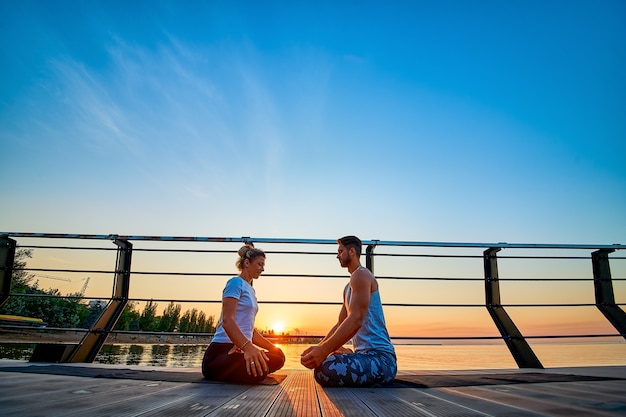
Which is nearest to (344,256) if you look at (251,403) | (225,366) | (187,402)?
(225,366)

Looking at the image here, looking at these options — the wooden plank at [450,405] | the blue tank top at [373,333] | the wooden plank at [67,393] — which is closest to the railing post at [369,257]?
the blue tank top at [373,333]

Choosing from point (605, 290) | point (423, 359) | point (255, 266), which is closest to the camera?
point (255, 266)

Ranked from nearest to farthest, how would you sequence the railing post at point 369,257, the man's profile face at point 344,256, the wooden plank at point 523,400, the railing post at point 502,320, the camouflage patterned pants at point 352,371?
the wooden plank at point 523,400 → the camouflage patterned pants at point 352,371 → the man's profile face at point 344,256 → the railing post at point 502,320 → the railing post at point 369,257

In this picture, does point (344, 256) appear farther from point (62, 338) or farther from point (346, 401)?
point (62, 338)

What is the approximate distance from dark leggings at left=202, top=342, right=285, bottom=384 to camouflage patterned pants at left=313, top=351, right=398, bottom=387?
1.20 feet

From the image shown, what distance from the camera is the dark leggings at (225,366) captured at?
220 cm

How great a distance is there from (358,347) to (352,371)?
0.95 feet

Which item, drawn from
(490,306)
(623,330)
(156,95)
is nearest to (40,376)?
(490,306)

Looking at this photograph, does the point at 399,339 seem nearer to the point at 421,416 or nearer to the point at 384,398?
the point at 384,398

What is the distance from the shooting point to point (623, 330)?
388 cm

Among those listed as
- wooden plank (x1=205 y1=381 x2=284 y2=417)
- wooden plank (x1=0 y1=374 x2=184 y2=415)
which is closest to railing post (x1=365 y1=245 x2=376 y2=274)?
wooden plank (x1=205 y1=381 x2=284 y2=417)

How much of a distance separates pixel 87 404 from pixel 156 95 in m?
11.0

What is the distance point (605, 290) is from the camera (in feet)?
13.4

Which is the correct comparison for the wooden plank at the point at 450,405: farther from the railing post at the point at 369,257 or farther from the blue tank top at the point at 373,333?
the railing post at the point at 369,257
